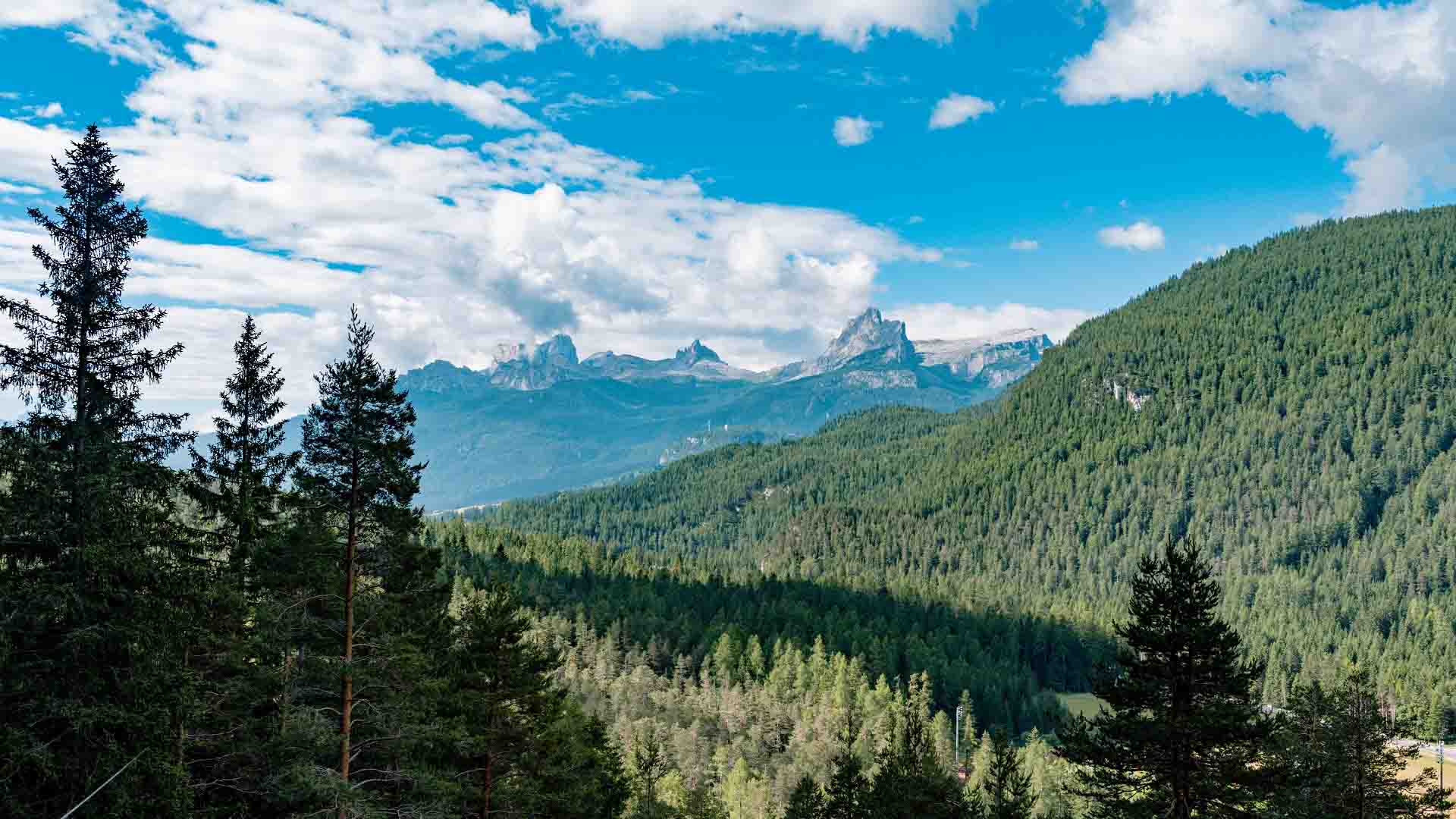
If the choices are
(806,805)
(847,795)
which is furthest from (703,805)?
(847,795)

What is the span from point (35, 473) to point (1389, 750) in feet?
124

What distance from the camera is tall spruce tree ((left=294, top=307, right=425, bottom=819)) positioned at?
19359mm

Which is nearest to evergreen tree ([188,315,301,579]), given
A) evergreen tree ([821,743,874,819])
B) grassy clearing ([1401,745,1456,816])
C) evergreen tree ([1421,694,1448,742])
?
evergreen tree ([821,743,874,819])

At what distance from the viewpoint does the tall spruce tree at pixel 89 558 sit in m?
16.2

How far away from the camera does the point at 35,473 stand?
16703mm

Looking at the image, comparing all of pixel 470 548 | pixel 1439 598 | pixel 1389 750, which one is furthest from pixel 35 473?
pixel 1439 598

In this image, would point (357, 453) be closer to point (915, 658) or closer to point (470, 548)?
point (915, 658)

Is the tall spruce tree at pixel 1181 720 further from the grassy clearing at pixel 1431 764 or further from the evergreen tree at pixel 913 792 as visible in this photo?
the grassy clearing at pixel 1431 764

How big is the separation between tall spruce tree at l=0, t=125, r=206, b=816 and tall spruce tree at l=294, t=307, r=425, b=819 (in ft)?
9.38

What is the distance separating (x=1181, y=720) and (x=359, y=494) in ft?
64.6

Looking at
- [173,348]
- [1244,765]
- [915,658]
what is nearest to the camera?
[173,348]

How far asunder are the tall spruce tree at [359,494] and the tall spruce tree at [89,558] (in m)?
2.86

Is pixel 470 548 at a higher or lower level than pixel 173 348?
lower

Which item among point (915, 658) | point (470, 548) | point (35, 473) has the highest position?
point (35, 473)
